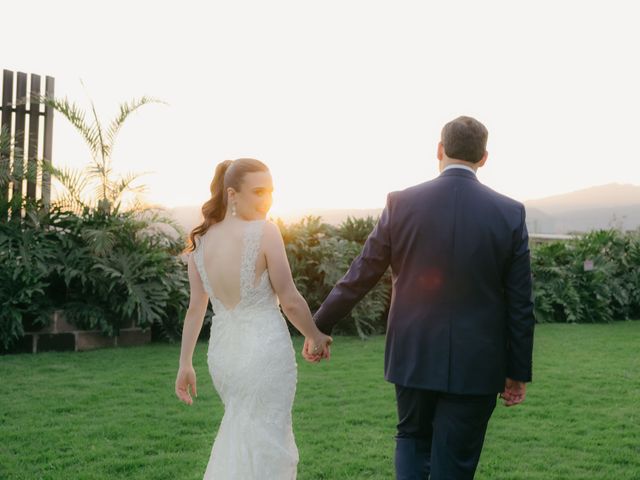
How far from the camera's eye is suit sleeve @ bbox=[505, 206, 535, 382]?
3566 millimetres

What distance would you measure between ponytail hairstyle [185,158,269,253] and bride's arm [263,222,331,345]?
0.91ft

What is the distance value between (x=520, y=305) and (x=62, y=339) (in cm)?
825

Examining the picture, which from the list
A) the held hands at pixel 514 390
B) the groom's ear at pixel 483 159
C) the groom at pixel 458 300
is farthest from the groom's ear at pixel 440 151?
the held hands at pixel 514 390

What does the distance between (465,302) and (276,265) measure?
966 mm

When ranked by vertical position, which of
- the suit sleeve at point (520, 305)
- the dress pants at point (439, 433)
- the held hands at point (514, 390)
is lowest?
the dress pants at point (439, 433)

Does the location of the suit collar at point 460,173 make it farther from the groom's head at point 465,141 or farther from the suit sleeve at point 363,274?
the suit sleeve at point 363,274

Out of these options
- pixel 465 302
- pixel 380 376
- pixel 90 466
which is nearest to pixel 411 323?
pixel 465 302

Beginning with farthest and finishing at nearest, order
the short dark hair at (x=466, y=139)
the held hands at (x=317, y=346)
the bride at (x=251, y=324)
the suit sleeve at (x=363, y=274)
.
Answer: the held hands at (x=317, y=346)
the bride at (x=251, y=324)
the suit sleeve at (x=363, y=274)
the short dark hair at (x=466, y=139)

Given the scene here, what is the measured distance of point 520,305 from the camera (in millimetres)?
3574

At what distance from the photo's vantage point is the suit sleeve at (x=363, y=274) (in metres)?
3.75

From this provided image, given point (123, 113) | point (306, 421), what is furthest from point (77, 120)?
point (306, 421)

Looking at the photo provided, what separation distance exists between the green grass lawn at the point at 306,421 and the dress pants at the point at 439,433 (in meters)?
1.47

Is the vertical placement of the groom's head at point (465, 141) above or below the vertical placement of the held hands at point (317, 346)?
above

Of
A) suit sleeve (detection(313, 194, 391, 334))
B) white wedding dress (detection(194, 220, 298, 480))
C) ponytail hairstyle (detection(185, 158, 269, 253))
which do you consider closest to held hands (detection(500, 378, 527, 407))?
suit sleeve (detection(313, 194, 391, 334))
